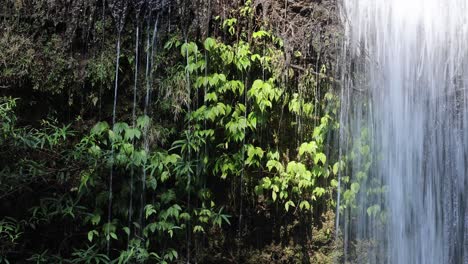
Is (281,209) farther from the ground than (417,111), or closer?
closer

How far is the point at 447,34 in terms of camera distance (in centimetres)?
521

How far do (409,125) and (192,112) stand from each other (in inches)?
67.3

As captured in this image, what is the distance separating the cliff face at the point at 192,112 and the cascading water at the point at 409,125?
0.25 metres

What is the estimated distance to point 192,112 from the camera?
17.0 ft

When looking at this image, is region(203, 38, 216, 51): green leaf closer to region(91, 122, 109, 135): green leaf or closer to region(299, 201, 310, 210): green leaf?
region(91, 122, 109, 135): green leaf

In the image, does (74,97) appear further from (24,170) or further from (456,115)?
(456,115)

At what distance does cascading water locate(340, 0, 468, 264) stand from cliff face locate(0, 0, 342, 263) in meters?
0.25

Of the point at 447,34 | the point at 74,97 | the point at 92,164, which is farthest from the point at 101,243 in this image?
the point at 447,34

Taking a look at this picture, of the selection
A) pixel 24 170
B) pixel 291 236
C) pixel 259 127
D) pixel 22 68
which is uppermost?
pixel 22 68

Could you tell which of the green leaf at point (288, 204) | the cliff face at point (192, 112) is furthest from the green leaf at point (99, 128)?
the green leaf at point (288, 204)

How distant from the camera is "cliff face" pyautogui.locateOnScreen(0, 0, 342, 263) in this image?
16.8 feet

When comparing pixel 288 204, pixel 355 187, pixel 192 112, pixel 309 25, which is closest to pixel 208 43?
pixel 192 112

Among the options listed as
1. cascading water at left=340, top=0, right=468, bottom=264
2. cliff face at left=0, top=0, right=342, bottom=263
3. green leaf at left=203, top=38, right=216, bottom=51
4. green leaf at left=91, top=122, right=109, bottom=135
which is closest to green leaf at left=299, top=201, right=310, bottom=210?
cliff face at left=0, top=0, right=342, bottom=263

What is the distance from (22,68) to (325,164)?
254cm
